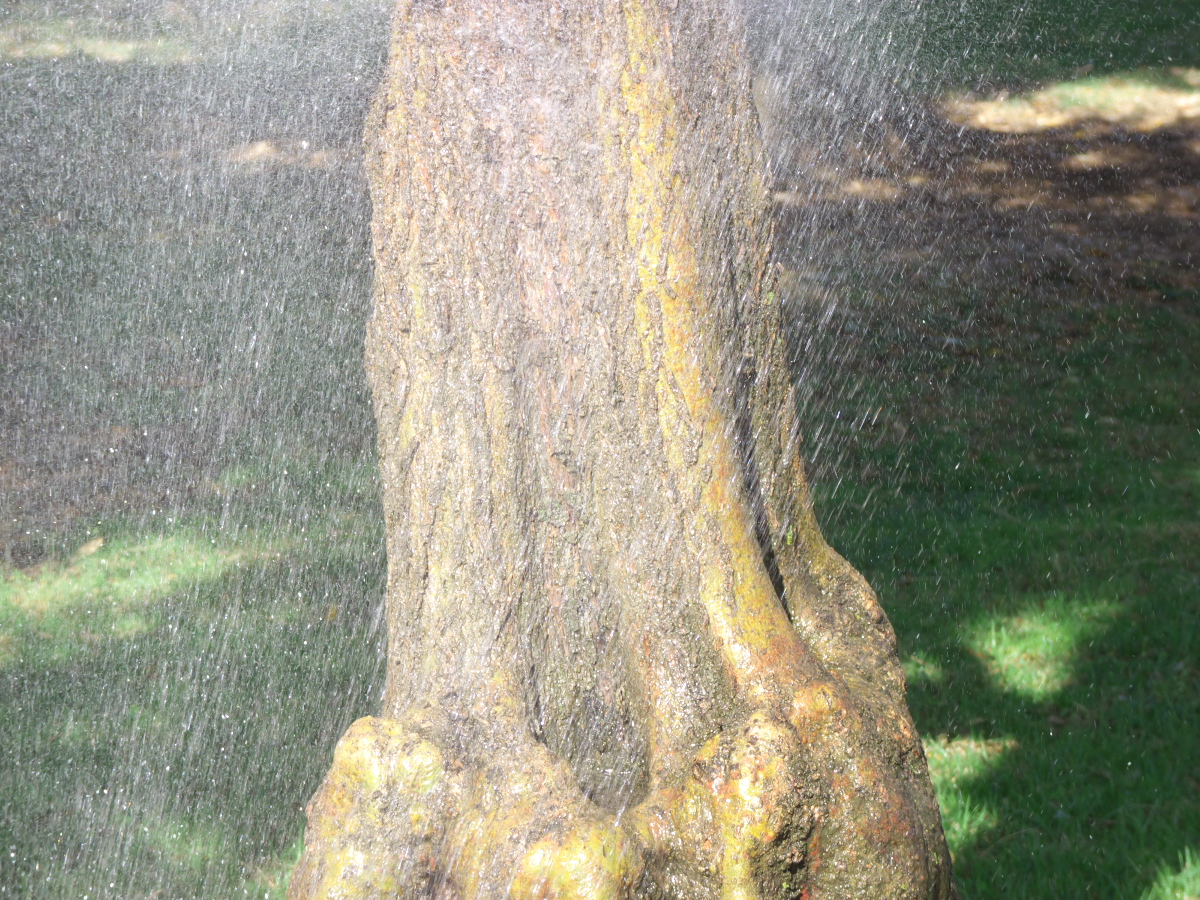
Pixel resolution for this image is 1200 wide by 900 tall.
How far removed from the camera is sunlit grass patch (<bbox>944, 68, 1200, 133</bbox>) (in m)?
9.88

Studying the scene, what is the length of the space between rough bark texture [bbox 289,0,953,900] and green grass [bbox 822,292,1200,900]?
1.44 meters

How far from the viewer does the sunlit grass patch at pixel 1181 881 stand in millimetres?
3076

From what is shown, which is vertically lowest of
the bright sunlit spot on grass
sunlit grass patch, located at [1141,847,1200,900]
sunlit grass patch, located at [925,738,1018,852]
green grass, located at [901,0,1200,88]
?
the bright sunlit spot on grass

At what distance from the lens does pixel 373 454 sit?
572 centimetres

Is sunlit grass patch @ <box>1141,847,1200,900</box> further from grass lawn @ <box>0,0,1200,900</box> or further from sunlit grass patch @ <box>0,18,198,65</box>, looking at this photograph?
sunlit grass patch @ <box>0,18,198,65</box>

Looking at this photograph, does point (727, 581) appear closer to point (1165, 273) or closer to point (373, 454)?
point (373, 454)

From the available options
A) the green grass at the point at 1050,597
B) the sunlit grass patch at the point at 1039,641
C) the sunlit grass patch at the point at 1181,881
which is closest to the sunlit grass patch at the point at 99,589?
the green grass at the point at 1050,597

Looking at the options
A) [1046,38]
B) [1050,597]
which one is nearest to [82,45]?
[1046,38]

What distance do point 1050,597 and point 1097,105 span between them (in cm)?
703

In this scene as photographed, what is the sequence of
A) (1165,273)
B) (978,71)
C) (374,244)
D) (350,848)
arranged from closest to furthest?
(350,848) < (374,244) < (1165,273) < (978,71)

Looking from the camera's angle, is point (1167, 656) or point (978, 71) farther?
point (978, 71)

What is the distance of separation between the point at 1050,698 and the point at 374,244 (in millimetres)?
2754

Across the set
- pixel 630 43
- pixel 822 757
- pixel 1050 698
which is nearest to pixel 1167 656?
pixel 1050 698

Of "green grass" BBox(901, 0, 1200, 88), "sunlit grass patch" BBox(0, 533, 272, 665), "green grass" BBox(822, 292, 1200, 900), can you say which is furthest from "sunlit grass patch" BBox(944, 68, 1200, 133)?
"sunlit grass patch" BBox(0, 533, 272, 665)
